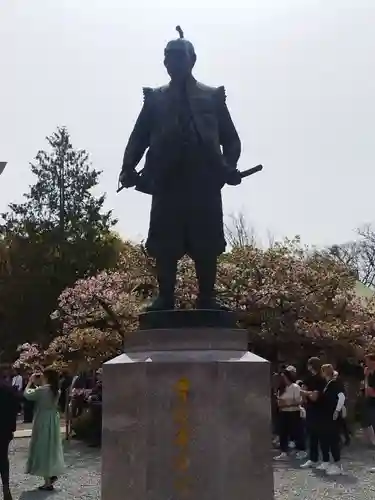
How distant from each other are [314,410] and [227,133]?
6062mm

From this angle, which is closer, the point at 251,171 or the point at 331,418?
the point at 251,171

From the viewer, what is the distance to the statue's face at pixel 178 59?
637cm

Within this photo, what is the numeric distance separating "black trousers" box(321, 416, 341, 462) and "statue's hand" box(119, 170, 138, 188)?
6.17 metres

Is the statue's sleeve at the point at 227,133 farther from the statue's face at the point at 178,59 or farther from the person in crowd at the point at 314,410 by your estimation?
the person in crowd at the point at 314,410

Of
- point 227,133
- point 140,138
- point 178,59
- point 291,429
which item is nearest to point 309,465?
point 291,429

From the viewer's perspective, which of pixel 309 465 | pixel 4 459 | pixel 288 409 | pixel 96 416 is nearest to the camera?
pixel 4 459

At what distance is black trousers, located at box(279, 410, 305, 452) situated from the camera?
45.4 feet

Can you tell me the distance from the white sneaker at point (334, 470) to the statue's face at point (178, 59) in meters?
7.08

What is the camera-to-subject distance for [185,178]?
20.7ft

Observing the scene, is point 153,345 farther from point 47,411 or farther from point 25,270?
point 25,270

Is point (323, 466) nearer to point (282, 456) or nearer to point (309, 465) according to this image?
point (309, 465)

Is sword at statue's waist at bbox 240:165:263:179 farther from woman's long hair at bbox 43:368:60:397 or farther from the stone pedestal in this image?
woman's long hair at bbox 43:368:60:397

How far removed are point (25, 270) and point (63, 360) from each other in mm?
16891

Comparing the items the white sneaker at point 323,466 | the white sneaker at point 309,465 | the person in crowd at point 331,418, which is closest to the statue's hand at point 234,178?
the person in crowd at point 331,418
